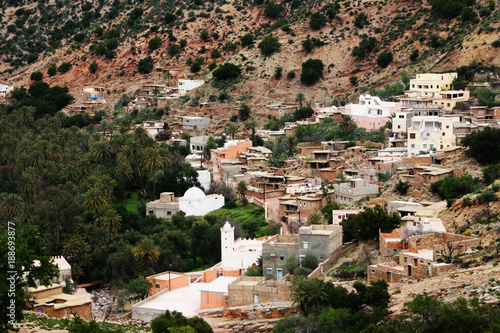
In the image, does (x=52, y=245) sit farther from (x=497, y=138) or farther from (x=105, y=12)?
(x=105, y=12)

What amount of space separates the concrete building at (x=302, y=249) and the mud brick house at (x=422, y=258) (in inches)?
192

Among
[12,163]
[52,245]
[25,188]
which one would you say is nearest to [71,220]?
[52,245]

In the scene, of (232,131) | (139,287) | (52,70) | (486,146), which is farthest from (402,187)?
(52,70)

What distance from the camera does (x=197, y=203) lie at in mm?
64125

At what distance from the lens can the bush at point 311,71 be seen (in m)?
88.8

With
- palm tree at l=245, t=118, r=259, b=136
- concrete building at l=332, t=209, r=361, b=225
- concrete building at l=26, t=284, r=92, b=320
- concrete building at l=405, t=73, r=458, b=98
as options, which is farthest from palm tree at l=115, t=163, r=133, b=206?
concrete building at l=26, t=284, r=92, b=320

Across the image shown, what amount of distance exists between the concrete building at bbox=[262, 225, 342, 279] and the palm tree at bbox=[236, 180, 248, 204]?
1664 centimetres

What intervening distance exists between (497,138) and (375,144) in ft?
41.5

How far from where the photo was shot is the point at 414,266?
1558 inches

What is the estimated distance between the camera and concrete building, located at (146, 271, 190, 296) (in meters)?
48.9

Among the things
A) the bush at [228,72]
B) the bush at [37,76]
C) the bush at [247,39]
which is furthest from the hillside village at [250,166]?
the bush at [247,39]

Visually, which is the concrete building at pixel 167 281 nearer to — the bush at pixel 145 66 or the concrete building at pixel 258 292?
the concrete building at pixel 258 292

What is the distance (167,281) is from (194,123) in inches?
1467

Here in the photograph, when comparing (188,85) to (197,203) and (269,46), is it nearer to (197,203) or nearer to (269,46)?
(269,46)
